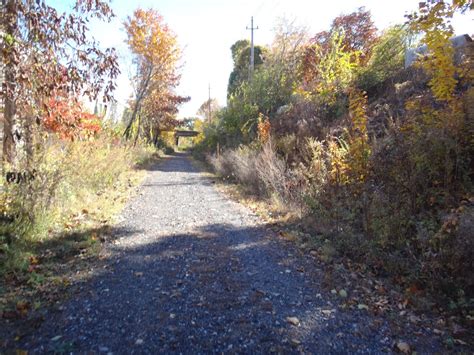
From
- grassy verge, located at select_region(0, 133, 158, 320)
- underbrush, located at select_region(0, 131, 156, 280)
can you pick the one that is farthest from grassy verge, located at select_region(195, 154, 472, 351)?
underbrush, located at select_region(0, 131, 156, 280)

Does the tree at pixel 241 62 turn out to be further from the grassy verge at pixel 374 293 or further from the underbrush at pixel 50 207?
the grassy verge at pixel 374 293

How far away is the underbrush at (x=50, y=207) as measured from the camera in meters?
4.11

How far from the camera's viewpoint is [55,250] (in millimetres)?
4445

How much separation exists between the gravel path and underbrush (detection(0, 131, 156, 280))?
0.91 m

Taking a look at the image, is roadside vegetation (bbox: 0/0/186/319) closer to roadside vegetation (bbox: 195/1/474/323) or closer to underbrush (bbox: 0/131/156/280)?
underbrush (bbox: 0/131/156/280)

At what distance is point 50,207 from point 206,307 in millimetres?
3433

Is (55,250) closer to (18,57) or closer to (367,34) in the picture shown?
(18,57)

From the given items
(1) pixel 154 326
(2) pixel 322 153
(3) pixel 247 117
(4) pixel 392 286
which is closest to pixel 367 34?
(3) pixel 247 117

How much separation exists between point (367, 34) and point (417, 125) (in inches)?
756

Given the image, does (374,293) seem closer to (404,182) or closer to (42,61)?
(404,182)

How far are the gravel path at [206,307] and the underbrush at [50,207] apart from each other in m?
0.91

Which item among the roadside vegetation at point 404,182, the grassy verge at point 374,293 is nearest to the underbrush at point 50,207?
the grassy verge at point 374,293

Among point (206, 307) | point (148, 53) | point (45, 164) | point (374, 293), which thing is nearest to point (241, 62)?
point (148, 53)

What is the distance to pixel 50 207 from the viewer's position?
16.9 feet
